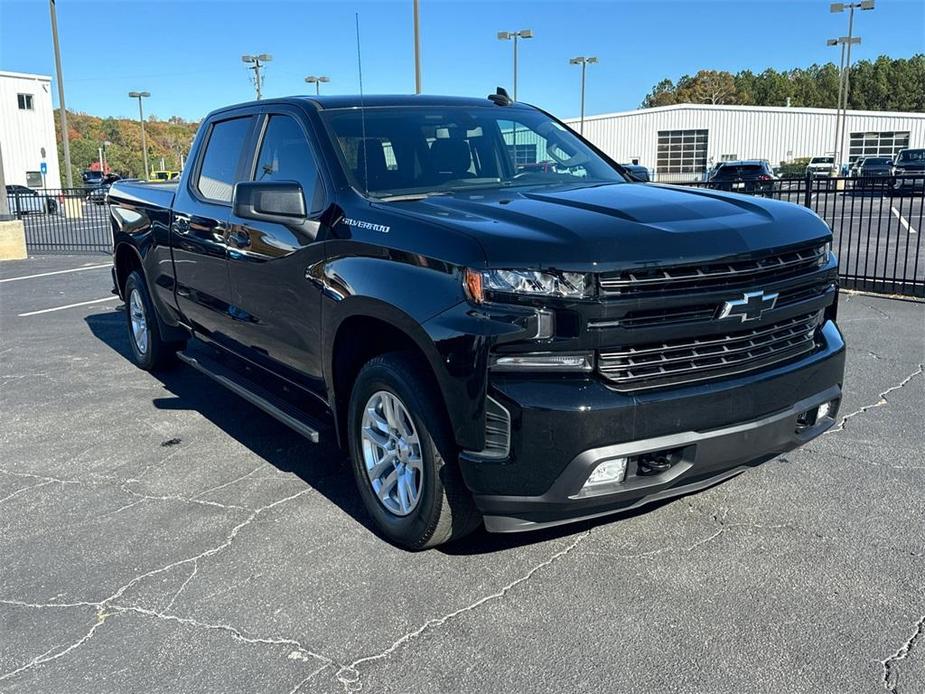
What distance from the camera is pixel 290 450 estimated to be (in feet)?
16.6

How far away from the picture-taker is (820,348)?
3.60 m

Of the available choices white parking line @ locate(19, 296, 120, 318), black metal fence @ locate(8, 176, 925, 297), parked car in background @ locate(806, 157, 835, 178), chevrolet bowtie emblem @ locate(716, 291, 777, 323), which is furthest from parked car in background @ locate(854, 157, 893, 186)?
chevrolet bowtie emblem @ locate(716, 291, 777, 323)

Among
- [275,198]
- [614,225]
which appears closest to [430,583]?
[614,225]

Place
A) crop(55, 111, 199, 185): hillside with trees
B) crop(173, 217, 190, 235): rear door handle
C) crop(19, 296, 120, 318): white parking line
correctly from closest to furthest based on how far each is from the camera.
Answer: crop(173, 217, 190, 235): rear door handle → crop(19, 296, 120, 318): white parking line → crop(55, 111, 199, 185): hillside with trees

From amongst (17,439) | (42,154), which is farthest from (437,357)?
(42,154)

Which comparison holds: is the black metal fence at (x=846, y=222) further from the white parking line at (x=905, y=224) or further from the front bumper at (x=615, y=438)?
the front bumper at (x=615, y=438)

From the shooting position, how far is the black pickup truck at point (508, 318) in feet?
9.64

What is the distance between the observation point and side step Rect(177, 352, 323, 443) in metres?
4.17

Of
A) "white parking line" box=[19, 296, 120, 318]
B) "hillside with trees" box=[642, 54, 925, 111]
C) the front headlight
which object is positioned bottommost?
"white parking line" box=[19, 296, 120, 318]

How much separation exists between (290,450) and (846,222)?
18021 mm

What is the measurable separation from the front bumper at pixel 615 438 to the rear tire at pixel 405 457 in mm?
192

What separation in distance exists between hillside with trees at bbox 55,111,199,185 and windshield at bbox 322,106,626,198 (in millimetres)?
70872

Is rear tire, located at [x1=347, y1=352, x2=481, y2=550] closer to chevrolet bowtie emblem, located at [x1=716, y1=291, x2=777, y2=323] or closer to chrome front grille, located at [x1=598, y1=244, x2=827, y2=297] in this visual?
chrome front grille, located at [x1=598, y1=244, x2=827, y2=297]

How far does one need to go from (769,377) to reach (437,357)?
4.35 feet
